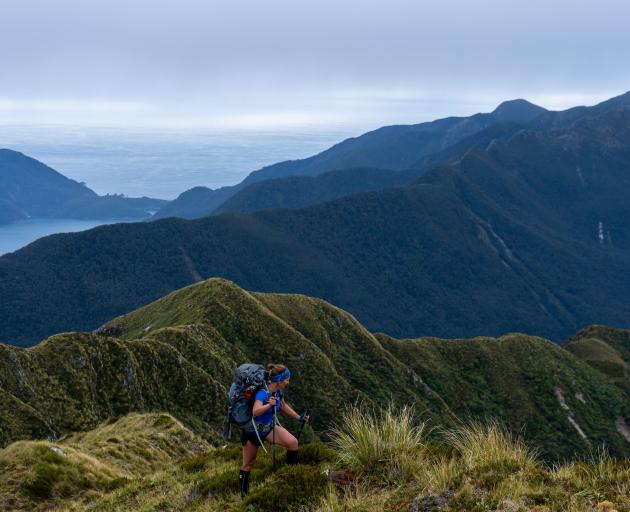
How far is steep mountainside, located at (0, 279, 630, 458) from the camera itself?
52.4 m

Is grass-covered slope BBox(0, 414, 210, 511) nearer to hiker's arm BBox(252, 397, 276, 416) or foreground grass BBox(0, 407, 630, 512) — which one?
foreground grass BBox(0, 407, 630, 512)

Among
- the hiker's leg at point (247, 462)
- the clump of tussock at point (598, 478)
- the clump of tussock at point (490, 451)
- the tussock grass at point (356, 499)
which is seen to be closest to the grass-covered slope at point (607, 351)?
the clump of tussock at point (490, 451)

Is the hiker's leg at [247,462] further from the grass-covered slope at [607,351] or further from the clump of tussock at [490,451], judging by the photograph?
the grass-covered slope at [607,351]

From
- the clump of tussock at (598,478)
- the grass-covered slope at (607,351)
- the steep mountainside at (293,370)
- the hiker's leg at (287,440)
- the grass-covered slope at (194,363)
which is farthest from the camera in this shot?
the grass-covered slope at (607,351)

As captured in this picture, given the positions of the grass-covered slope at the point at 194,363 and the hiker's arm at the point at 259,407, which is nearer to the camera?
the hiker's arm at the point at 259,407

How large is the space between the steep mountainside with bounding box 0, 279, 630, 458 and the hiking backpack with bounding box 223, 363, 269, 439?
45.5 ft

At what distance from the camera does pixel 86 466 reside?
22.2 metres

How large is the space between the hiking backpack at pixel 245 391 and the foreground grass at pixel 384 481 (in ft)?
5.44

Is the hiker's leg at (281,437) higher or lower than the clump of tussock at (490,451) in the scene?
higher

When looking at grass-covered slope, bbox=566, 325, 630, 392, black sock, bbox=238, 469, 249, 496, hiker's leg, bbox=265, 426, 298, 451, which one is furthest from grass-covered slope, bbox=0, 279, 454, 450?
grass-covered slope, bbox=566, 325, 630, 392

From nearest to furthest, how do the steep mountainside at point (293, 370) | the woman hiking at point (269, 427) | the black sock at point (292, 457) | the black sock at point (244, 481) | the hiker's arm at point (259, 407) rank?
the hiker's arm at point (259, 407) < the woman hiking at point (269, 427) < the black sock at point (244, 481) < the black sock at point (292, 457) < the steep mountainside at point (293, 370)

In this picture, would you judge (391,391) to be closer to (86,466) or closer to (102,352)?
(102,352)

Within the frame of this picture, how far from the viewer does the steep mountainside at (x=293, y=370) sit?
172 ft

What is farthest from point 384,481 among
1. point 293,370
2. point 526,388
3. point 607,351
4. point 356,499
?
point 607,351
